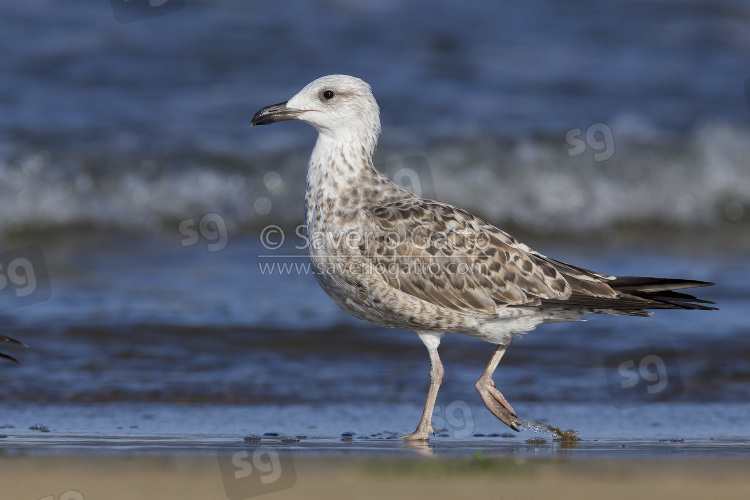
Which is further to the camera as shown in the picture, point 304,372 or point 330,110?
point 304,372

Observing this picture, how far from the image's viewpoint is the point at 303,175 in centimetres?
1362

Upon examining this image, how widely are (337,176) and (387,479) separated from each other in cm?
225

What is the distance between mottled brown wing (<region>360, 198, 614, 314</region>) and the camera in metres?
6.29

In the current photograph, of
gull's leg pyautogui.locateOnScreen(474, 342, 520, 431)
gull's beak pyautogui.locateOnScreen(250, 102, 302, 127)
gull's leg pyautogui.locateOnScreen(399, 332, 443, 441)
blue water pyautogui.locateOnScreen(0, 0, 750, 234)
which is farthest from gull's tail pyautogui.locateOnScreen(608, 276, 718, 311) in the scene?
blue water pyautogui.locateOnScreen(0, 0, 750, 234)

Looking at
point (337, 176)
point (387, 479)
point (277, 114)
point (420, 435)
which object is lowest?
point (387, 479)

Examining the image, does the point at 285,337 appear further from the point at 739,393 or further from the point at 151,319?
the point at 739,393

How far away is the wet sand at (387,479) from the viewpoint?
4.64 m

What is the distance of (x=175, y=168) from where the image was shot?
13.6 meters

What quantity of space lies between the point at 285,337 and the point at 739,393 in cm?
336

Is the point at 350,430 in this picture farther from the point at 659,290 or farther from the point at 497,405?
the point at 659,290

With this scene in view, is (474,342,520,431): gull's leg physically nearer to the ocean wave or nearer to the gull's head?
the gull's head

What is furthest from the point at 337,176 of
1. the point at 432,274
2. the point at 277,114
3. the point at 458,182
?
the point at 458,182

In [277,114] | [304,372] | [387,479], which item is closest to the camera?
[387,479]

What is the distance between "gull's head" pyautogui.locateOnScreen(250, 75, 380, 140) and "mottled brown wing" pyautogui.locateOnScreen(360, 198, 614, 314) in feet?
2.01
